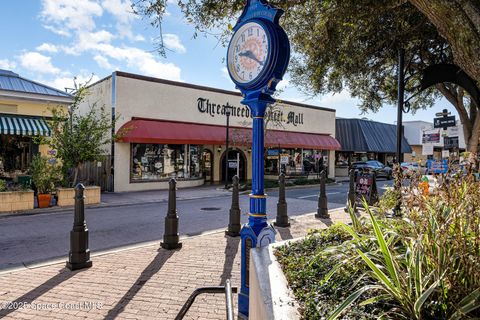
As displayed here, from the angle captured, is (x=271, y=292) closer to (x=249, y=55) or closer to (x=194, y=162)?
(x=249, y=55)

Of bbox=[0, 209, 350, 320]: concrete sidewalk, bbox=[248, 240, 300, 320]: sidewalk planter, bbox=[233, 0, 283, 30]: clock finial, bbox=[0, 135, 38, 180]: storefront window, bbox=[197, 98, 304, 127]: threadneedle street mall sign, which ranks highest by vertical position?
bbox=[197, 98, 304, 127]: threadneedle street mall sign

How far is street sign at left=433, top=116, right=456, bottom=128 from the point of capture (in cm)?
957

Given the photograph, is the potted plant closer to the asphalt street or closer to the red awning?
the asphalt street

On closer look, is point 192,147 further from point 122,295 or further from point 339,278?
point 339,278

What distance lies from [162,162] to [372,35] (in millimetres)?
13889

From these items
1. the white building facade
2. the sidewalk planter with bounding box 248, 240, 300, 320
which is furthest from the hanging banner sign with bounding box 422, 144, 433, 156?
the white building facade

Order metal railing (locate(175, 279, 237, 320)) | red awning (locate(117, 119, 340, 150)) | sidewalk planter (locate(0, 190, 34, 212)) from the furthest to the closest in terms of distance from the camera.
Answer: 1. red awning (locate(117, 119, 340, 150))
2. sidewalk planter (locate(0, 190, 34, 212))
3. metal railing (locate(175, 279, 237, 320))

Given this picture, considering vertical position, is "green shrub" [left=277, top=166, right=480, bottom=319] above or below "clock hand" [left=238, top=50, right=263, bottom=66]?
below

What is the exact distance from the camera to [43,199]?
42.3ft

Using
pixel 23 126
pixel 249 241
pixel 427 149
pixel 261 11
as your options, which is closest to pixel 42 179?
pixel 23 126

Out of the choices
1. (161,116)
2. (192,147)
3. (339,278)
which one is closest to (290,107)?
(192,147)

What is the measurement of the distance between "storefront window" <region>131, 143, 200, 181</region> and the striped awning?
454cm

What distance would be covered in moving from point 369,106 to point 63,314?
45.6ft

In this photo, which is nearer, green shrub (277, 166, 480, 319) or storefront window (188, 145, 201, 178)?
green shrub (277, 166, 480, 319)
